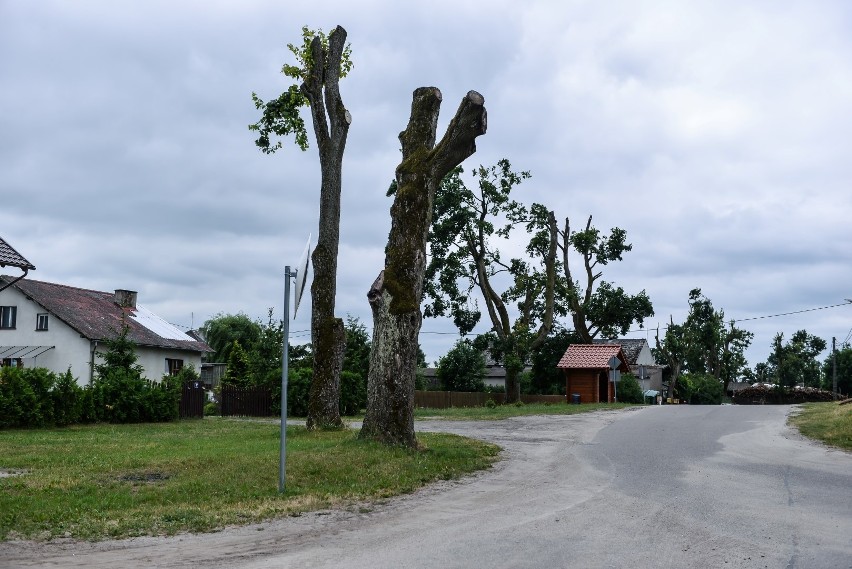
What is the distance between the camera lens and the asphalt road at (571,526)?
7391mm

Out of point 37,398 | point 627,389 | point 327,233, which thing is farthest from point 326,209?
point 627,389

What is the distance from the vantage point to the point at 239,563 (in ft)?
24.0

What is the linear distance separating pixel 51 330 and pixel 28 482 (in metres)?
33.0

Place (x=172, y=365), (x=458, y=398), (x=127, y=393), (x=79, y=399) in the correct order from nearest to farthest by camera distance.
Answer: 1. (x=79, y=399)
2. (x=127, y=393)
3. (x=172, y=365)
4. (x=458, y=398)

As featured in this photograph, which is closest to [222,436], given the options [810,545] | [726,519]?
[726,519]

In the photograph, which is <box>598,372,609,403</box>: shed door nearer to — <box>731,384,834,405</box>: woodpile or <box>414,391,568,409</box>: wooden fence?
<box>414,391,568,409</box>: wooden fence

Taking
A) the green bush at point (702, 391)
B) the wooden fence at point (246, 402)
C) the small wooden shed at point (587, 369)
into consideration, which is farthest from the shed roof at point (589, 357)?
the green bush at point (702, 391)

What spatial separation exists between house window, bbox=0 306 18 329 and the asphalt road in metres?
35.6

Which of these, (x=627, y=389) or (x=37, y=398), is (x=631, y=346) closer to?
(x=627, y=389)

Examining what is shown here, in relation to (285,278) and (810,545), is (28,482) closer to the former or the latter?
(285,278)

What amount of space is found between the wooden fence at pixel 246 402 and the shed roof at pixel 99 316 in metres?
8.67

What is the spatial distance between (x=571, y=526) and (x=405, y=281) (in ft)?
23.2

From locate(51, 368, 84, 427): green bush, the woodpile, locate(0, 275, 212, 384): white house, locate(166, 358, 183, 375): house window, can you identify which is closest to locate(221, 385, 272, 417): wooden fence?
locate(0, 275, 212, 384): white house

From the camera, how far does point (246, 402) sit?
110 feet
